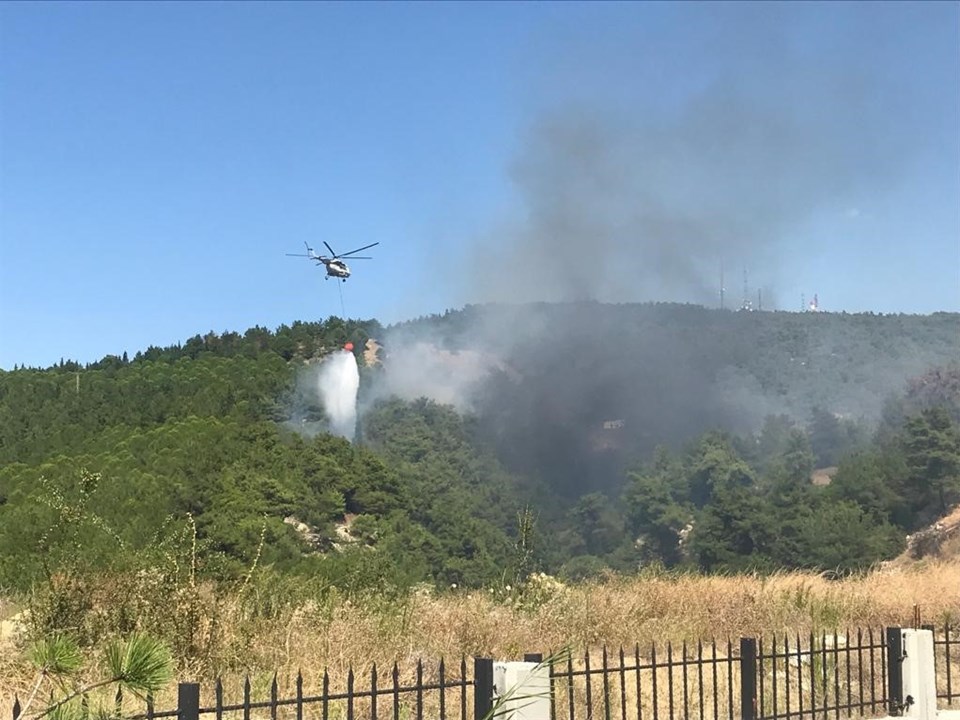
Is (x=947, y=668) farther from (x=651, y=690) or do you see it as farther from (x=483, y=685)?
(x=483, y=685)

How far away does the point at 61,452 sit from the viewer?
42.7 m

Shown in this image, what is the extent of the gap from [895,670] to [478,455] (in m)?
58.6

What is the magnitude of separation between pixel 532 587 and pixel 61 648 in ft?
30.0

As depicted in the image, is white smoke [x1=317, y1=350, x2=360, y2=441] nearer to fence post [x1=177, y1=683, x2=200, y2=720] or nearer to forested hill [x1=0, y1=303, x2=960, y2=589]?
forested hill [x1=0, y1=303, x2=960, y2=589]

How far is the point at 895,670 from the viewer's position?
8.30 metres

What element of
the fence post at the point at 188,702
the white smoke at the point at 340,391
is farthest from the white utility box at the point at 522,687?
the white smoke at the point at 340,391

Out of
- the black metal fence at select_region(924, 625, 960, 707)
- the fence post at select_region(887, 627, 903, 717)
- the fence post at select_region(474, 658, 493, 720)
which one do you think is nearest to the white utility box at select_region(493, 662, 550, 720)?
the fence post at select_region(474, 658, 493, 720)

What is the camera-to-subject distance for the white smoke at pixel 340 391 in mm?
63750

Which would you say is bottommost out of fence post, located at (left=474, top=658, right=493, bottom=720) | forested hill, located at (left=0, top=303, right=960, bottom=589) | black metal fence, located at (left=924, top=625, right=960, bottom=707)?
black metal fence, located at (left=924, top=625, right=960, bottom=707)

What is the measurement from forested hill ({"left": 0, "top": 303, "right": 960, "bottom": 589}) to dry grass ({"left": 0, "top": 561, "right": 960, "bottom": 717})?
2.80 feet

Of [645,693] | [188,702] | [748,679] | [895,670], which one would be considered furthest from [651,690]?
[188,702]

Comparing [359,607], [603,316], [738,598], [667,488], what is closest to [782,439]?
[667,488]

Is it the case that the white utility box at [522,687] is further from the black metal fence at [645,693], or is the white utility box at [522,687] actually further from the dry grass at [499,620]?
the dry grass at [499,620]

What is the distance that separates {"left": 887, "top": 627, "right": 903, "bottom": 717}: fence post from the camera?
26.9 feet
